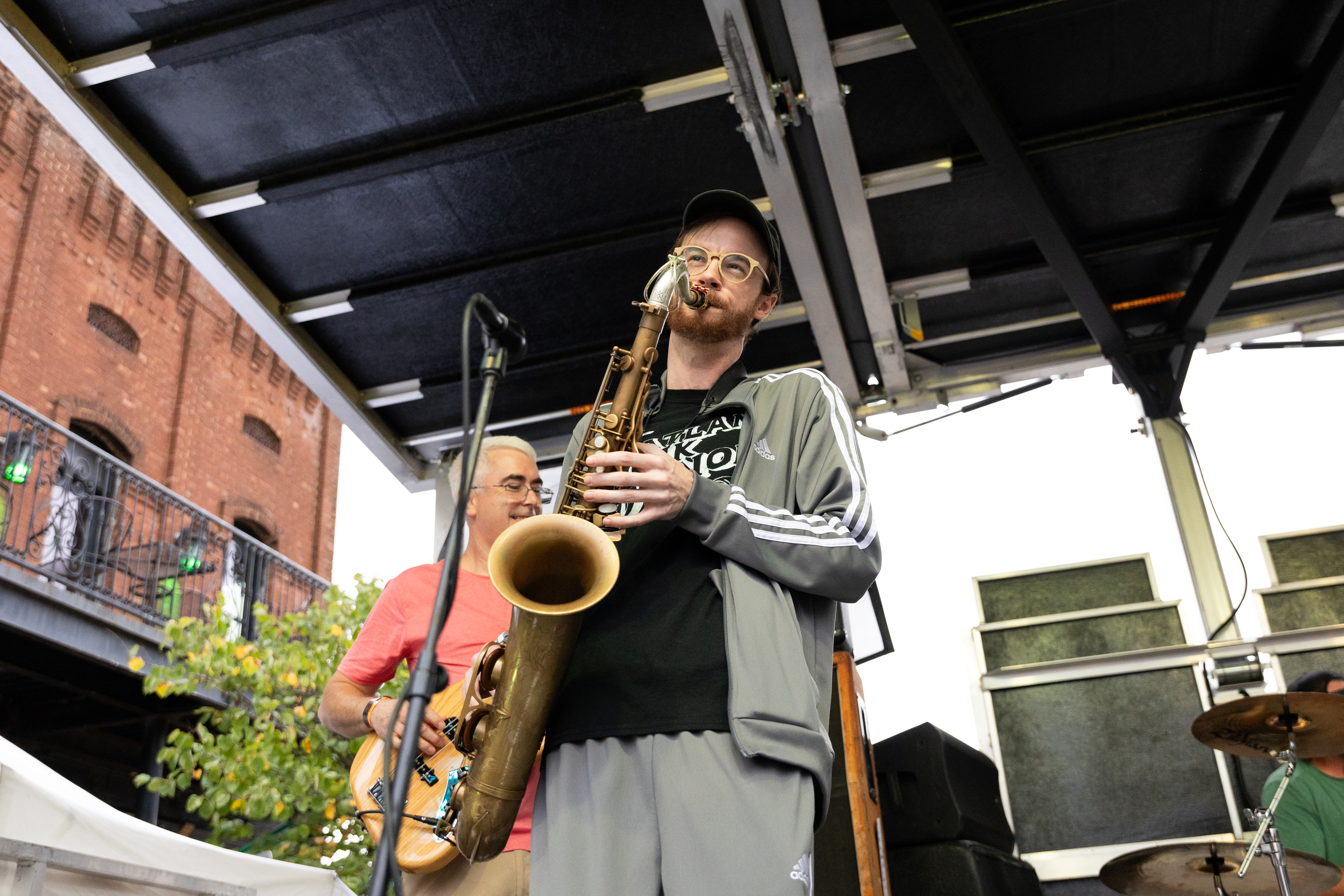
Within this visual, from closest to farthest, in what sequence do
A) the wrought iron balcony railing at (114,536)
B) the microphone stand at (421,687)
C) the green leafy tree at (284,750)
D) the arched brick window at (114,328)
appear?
the microphone stand at (421,687)
the green leafy tree at (284,750)
the wrought iron balcony railing at (114,536)
the arched brick window at (114,328)

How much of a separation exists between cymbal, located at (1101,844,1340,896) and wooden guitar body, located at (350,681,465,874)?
3256 mm

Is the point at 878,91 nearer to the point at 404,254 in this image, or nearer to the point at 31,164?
the point at 404,254

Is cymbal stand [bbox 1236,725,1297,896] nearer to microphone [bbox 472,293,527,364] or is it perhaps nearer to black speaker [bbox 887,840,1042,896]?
black speaker [bbox 887,840,1042,896]

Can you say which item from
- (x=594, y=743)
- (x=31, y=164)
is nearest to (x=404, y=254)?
(x=594, y=743)

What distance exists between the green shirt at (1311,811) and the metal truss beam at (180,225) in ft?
15.5

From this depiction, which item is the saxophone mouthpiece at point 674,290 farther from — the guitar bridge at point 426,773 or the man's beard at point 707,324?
the guitar bridge at point 426,773

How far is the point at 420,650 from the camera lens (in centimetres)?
265

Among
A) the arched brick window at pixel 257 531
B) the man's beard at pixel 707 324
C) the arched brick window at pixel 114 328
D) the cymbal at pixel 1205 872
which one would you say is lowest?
the cymbal at pixel 1205 872

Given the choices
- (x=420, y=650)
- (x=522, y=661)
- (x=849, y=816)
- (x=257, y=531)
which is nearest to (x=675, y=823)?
(x=522, y=661)

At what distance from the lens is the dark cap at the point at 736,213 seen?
2260 mm

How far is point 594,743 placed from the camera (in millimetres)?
1631

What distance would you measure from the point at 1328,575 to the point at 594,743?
6420 mm

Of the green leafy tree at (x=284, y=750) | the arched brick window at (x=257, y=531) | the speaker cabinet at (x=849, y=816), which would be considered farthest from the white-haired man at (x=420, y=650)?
the arched brick window at (x=257, y=531)

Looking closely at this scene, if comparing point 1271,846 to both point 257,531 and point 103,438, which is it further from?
point 257,531
